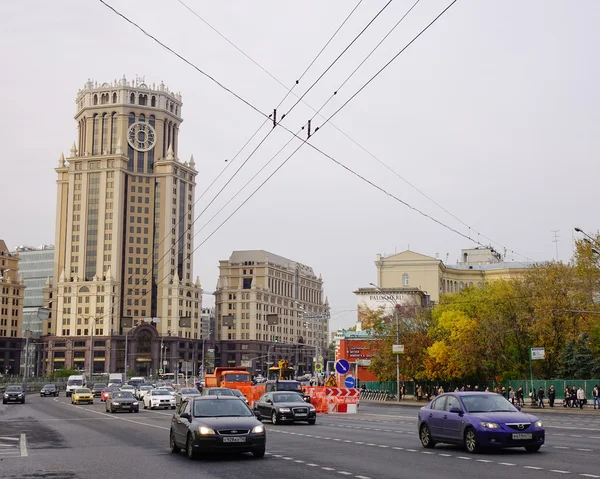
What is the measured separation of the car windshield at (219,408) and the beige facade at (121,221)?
13975 centimetres

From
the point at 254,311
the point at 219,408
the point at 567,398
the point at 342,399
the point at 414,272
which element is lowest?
the point at 567,398

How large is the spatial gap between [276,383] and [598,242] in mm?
29947

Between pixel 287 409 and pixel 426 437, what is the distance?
40.9ft

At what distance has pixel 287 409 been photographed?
31.6m

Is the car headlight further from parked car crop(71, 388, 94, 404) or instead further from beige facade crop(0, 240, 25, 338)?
beige facade crop(0, 240, 25, 338)

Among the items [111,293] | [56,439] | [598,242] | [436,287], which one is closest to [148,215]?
[111,293]

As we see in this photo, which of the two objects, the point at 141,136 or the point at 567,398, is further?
the point at 141,136

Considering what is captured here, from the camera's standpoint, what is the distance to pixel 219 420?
17.4 m

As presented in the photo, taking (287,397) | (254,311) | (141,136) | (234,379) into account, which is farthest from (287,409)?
(254,311)

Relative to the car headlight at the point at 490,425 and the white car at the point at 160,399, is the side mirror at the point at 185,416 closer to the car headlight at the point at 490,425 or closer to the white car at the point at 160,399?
the car headlight at the point at 490,425

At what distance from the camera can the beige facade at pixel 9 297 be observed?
159625mm

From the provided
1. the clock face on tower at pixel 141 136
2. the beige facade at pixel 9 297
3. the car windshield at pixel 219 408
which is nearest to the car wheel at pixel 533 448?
the car windshield at pixel 219 408

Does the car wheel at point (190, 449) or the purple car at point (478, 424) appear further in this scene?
the purple car at point (478, 424)

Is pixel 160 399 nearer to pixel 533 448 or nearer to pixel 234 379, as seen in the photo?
pixel 234 379
